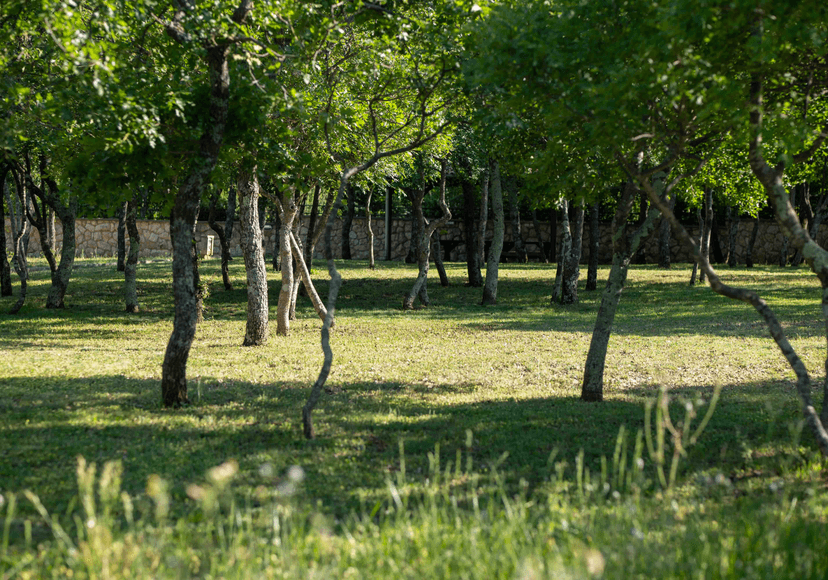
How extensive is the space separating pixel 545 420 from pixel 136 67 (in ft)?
23.9

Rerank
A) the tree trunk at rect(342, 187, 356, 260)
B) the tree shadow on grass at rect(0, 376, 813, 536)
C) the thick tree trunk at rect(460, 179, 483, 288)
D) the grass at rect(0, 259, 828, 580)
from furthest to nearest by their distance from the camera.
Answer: the tree trunk at rect(342, 187, 356, 260), the thick tree trunk at rect(460, 179, 483, 288), the tree shadow on grass at rect(0, 376, 813, 536), the grass at rect(0, 259, 828, 580)

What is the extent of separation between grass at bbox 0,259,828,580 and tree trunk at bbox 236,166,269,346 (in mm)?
464

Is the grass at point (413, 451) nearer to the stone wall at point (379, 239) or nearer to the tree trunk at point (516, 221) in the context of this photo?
the tree trunk at point (516, 221)

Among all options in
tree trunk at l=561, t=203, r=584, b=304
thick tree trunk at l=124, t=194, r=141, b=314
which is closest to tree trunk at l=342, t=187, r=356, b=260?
tree trunk at l=561, t=203, r=584, b=304

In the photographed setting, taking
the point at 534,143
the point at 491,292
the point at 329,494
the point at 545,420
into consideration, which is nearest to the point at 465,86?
the point at 534,143

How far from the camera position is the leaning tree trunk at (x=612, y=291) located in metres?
9.12

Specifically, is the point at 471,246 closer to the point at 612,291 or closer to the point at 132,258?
the point at 132,258

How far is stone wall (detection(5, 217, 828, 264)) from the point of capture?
3559 cm

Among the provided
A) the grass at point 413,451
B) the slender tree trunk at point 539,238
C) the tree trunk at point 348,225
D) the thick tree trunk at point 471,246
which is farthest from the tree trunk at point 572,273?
the tree trunk at point 348,225

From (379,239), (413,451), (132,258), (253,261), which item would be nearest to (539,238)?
(379,239)

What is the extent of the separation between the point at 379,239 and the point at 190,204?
30.5 metres

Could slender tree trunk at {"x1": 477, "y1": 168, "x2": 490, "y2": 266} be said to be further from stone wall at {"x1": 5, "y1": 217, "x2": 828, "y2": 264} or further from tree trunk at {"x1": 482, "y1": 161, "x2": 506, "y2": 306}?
stone wall at {"x1": 5, "y1": 217, "x2": 828, "y2": 264}

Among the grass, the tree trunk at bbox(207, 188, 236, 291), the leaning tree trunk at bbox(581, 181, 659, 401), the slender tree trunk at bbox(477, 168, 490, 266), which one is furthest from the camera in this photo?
the slender tree trunk at bbox(477, 168, 490, 266)

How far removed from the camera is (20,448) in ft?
21.9
